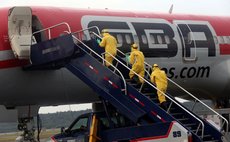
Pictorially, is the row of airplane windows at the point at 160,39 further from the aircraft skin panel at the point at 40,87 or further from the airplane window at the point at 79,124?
the airplane window at the point at 79,124

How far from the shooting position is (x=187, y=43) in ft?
61.0

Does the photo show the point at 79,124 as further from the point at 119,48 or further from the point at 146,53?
the point at 146,53

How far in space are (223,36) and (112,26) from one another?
18.0 ft

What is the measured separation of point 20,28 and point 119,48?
3590 millimetres

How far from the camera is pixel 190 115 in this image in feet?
41.7

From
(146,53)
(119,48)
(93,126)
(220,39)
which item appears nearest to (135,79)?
(93,126)

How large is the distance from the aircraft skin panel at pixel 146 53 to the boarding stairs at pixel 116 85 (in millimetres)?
860

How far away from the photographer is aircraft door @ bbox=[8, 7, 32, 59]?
1456 cm

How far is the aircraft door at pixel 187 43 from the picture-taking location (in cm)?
1839

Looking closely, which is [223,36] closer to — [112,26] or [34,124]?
[112,26]

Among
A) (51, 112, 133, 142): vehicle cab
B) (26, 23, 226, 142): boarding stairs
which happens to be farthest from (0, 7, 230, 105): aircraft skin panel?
(51, 112, 133, 142): vehicle cab

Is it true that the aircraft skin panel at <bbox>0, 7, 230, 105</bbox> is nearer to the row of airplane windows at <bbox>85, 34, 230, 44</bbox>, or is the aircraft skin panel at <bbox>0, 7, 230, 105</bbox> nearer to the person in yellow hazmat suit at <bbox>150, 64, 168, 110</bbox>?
the row of airplane windows at <bbox>85, 34, 230, 44</bbox>

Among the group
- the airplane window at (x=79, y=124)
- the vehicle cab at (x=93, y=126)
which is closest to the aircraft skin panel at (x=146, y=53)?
the airplane window at (x=79, y=124)

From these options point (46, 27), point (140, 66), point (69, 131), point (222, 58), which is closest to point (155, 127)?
point (140, 66)
